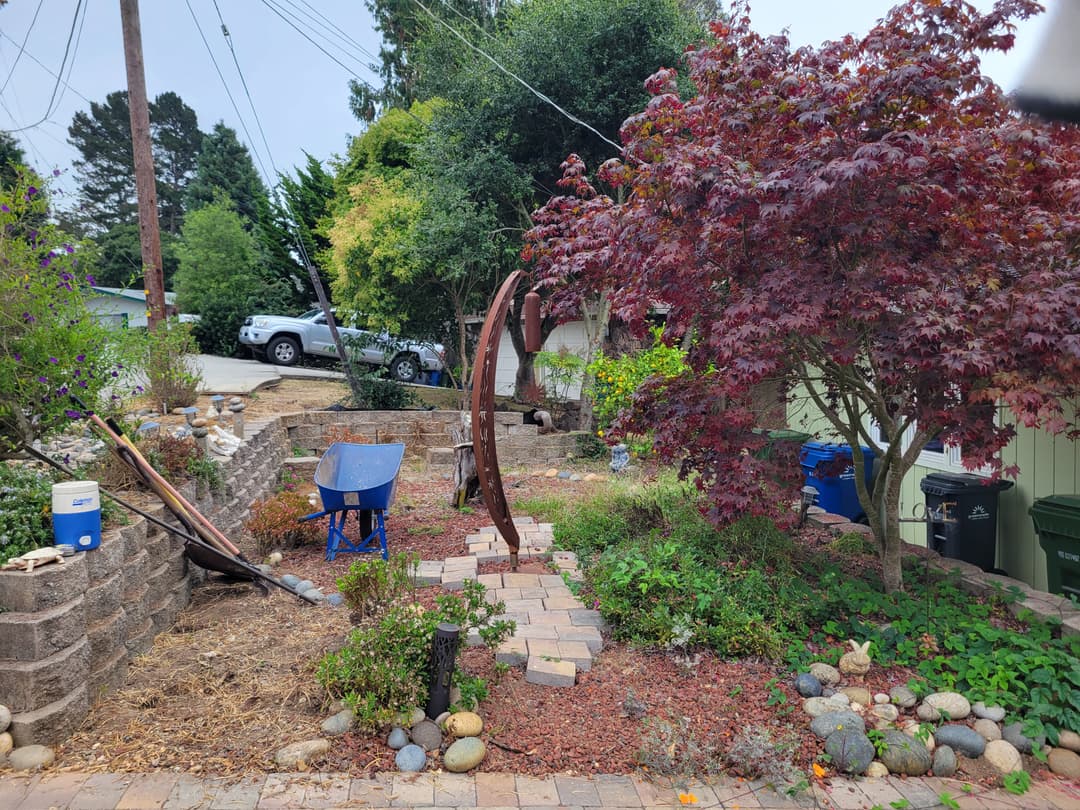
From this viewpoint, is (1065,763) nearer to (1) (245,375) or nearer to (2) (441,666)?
(2) (441,666)

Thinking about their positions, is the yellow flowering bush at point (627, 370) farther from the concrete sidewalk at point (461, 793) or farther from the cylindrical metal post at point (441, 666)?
the concrete sidewalk at point (461, 793)

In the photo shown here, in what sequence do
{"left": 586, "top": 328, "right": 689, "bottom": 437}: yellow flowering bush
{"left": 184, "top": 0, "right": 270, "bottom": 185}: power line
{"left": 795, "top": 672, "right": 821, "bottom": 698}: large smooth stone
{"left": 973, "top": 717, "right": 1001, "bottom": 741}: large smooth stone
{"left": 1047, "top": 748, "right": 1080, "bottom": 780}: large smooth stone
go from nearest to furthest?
{"left": 1047, "top": 748, "right": 1080, "bottom": 780}: large smooth stone, {"left": 973, "top": 717, "right": 1001, "bottom": 741}: large smooth stone, {"left": 795, "top": 672, "right": 821, "bottom": 698}: large smooth stone, {"left": 586, "top": 328, "right": 689, "bottom": 437}: yellow flowering bush, {"left": 184, "top": 0, "right": 270, "bottom": 185}: power line

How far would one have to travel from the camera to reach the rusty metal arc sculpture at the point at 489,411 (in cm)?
430

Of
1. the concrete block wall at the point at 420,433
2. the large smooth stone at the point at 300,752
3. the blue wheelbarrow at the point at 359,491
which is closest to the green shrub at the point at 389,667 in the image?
the large smooth stone at the point at 300,752

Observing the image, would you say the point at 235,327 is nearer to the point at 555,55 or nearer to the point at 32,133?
the point at 32,133

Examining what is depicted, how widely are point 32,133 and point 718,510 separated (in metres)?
11.1

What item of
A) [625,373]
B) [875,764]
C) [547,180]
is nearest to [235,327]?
[547,180]

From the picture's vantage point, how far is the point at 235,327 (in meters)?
16.7

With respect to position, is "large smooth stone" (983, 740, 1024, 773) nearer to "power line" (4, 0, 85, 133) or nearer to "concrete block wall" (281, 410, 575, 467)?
"concrete block wall" (281, 410, 575, 467)

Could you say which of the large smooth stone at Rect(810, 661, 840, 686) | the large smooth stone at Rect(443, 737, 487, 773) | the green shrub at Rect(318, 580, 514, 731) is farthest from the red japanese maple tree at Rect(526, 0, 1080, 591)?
the large smooth stone at Rect(443, 737, 487, 773)

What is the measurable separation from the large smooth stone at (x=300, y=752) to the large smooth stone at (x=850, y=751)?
6.26 feet

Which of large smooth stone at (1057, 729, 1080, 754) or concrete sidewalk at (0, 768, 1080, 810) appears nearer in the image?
concrete sidewalk at (0, 768, 1080, 810)

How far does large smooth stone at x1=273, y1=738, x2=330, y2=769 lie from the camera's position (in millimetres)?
2469

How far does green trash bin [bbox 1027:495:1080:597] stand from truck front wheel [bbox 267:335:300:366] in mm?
13043
